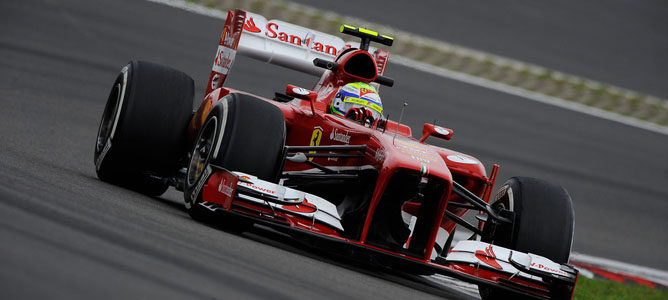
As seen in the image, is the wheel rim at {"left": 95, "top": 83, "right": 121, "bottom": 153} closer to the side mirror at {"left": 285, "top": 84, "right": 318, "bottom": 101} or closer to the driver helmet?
the side mirror at {"left": 285, "top": 84, "right": 318, "bottom": 101}

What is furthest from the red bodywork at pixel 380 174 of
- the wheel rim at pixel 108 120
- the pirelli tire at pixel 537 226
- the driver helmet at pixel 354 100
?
the wheel rim at pixel 108 120

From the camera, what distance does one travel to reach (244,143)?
7797 millimetres

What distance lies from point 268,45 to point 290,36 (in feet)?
1.01

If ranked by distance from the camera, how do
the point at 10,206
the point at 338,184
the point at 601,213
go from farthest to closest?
the point at 601,213, the point at 338,184, the point at 10,206

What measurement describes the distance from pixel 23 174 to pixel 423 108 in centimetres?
1014

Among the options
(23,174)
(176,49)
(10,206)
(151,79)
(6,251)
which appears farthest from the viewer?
(176,49)

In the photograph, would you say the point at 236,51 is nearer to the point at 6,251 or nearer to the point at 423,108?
the point at 6,251

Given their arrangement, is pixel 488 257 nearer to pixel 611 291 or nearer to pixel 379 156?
pixel 379 156

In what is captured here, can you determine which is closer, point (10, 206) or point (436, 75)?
point (10, 206)

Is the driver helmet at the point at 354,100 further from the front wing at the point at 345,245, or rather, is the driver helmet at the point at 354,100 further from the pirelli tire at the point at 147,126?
the front wing at the point at 345,245

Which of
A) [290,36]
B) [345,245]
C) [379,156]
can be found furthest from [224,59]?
[345,245]

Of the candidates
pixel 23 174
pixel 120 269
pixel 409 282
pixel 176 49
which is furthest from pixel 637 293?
pixel 176 49

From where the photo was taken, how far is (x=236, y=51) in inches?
422

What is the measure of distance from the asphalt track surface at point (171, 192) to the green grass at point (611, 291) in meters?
1.38
